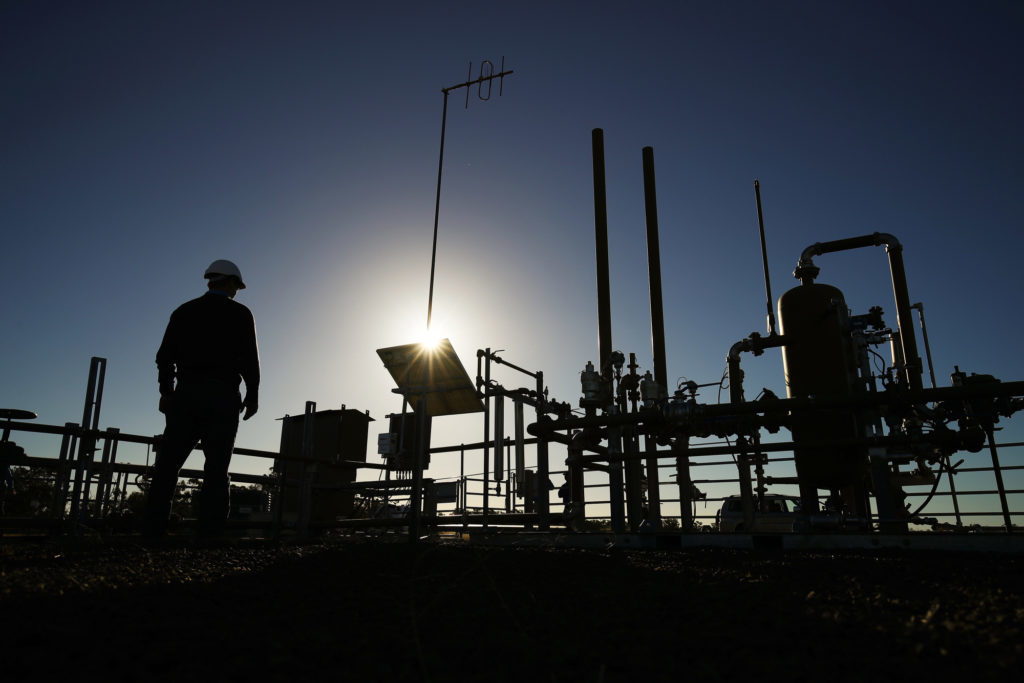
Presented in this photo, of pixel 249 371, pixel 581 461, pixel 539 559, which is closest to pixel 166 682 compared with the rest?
pixel 539 559

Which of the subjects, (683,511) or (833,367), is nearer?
(833,367)

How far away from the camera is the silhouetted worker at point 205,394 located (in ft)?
14.9

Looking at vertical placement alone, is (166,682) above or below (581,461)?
below

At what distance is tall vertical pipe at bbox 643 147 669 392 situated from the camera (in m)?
11.4

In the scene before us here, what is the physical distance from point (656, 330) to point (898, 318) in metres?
3.99

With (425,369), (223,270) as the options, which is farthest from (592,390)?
(223,270)

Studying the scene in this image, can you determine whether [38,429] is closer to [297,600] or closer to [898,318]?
[297,600]

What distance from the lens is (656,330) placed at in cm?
1172

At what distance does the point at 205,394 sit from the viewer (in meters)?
4.65

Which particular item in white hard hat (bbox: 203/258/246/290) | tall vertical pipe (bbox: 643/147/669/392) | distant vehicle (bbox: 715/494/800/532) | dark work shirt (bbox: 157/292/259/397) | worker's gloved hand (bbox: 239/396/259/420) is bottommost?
distant vehicle (bbox: 715/494/800/532)

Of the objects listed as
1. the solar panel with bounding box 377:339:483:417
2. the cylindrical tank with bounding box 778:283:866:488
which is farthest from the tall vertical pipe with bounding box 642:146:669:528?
the solar panel with bounding box 377:339:483:417

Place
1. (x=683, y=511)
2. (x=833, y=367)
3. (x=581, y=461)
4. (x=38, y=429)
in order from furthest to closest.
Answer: (x=683, y=511)
(x=581, y=461)
(x=833, y=367)
(x=38, y=429)

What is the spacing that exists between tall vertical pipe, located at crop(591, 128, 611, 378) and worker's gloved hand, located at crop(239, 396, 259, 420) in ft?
21.0

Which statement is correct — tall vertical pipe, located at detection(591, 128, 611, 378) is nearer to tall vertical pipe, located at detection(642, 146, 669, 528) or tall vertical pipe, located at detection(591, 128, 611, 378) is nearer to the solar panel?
tall vertical pipe, located at detection(642, 146, 669, 528)
